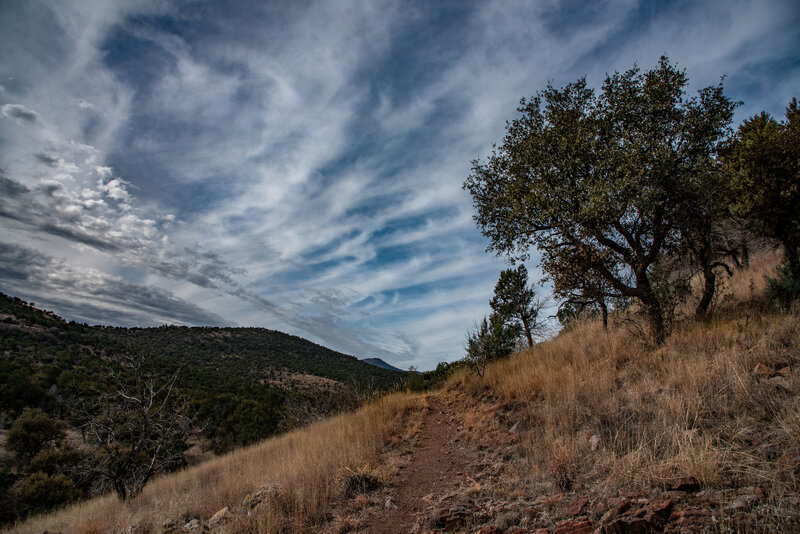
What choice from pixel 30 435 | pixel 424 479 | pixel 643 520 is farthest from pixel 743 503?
pixel 30 435

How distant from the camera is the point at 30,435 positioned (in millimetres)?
25016

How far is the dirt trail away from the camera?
16.5 ft

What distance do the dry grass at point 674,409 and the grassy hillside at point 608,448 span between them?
0.08ft

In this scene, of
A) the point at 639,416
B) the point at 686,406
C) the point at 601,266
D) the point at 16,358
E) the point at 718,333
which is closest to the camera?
the point at 686,406

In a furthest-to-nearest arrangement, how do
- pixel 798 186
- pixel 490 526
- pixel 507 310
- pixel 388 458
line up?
pixel 507 310
pixel 798 186
pixel 388 458
pixel 490 526

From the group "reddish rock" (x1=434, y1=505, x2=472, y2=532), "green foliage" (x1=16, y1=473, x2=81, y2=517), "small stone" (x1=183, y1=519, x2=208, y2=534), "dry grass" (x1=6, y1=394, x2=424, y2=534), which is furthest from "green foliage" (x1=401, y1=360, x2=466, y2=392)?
"green foliage" (x1=16, y1=473, x2=81, y2=517)

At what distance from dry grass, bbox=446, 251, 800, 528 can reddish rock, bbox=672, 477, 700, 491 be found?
9 cm

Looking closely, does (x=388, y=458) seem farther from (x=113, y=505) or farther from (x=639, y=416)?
(x=113, y=505)

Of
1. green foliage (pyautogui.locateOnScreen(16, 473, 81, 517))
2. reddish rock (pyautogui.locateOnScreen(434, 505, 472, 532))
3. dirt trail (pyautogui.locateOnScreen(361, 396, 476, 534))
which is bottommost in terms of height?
green foliage (pyautogui.locateOnScreen(16, 473, 81, 517))

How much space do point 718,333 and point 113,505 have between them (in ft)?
51.9

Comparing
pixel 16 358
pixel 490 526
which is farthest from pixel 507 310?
pixel 16 358

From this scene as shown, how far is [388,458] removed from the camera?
26.5ft

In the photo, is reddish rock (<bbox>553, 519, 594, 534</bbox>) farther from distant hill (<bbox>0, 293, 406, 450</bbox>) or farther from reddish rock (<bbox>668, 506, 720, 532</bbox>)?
distant hill (<bbox>0, 293, 406, 450</bbox>)

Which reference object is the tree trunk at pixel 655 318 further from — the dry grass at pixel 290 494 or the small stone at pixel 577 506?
the dry grass at pixel 290 494
